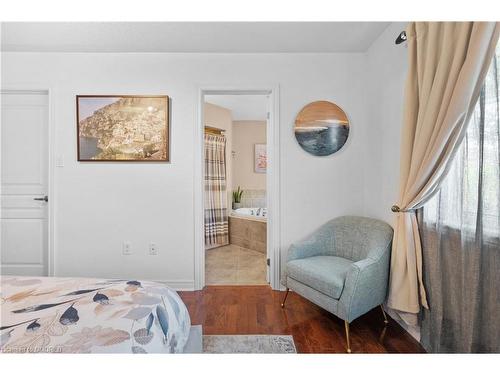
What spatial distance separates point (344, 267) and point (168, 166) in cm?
192

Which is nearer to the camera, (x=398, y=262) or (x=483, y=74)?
(x=483, y=74)

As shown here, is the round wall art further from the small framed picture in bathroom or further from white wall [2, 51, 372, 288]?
the small framed picture in bathroom

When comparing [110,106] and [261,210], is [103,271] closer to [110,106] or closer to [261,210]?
[110,106]

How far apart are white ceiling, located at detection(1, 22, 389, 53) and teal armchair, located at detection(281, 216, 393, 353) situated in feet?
5.52

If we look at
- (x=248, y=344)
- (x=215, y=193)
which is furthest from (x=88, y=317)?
(x=215, y=193)

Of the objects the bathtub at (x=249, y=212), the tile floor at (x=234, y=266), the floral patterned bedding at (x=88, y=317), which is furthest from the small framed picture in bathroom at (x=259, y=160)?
the floral patterned bedding at (x=88, y=317)

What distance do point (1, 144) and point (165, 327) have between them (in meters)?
2.91

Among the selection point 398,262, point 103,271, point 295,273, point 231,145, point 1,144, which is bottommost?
point 103,271

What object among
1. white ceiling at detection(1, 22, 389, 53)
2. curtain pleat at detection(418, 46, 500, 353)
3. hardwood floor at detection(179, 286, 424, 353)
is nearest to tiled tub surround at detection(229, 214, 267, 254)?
hardwood floor at detection(179, 286, 424, 353)

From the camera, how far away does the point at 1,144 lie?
2.71 m

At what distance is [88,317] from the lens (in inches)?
39.6

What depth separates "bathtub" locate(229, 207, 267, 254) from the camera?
13.6 ft

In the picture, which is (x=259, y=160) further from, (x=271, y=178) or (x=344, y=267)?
(x=344, y=267)

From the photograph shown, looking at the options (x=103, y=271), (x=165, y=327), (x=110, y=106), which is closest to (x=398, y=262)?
(x=165, y=327)
